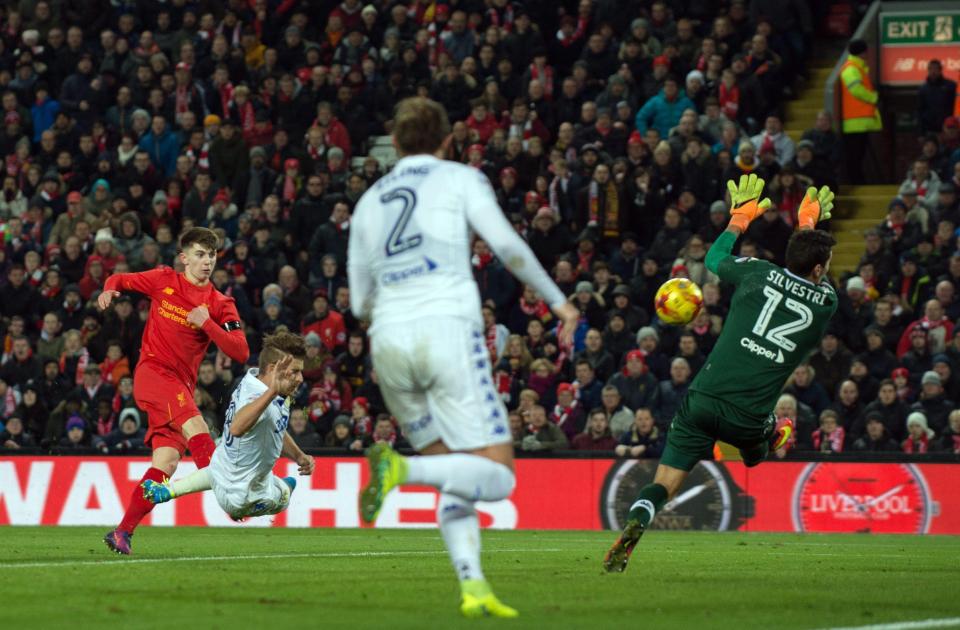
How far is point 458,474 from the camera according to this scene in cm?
728

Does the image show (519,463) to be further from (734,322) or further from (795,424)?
(734,322)

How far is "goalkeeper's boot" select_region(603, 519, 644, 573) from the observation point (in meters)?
9.98

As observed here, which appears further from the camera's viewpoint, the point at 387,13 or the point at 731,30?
the point at 387,13

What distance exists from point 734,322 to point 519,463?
9.81m

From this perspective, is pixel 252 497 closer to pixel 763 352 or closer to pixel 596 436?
pixel 763 352

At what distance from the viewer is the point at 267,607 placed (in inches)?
308

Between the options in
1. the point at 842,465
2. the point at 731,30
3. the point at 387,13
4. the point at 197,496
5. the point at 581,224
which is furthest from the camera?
the point at 387,13

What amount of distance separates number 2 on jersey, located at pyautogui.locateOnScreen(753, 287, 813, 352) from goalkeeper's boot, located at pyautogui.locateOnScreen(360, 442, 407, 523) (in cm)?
379

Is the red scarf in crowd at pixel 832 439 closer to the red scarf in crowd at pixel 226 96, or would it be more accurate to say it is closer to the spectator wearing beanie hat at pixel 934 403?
the spectator wearing beanie hat at pixel 934 403

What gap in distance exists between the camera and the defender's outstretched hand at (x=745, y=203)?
1076cm

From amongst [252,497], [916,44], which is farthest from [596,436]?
[916,44]

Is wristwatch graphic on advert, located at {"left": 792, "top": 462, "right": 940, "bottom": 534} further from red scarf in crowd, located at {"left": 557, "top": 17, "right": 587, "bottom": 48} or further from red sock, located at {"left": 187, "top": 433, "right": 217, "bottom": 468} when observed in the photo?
red scarf in crowd, located at {"left": 557, "top": 17, "right": 587, "bottom": 48}

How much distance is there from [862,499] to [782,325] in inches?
364

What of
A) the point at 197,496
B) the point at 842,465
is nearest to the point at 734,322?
the point at 842,465
